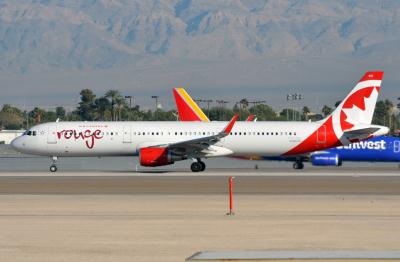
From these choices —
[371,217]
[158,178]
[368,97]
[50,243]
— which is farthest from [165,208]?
[368,97]

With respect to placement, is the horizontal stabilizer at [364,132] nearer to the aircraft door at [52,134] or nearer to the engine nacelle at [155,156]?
the engine nacelle at [155,156]

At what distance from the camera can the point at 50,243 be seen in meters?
22.7

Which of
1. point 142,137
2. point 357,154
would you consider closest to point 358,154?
point 357,154

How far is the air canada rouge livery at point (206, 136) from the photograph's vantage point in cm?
6303

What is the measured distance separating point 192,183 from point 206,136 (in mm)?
14842

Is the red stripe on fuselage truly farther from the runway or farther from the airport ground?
the airport ground

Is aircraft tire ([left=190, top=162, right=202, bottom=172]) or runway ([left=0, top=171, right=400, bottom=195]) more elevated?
aircraft tire ([left=190, top=162, right=202, bottom=172])

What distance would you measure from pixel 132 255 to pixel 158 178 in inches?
1298

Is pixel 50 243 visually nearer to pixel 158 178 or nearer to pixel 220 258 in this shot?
pixel 220 258

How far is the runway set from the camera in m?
42.6

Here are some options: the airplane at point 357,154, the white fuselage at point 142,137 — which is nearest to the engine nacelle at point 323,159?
the airplane at point 357,154

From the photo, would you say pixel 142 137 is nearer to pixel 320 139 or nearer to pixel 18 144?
pixel 18 144

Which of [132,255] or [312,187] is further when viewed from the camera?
[312,187]

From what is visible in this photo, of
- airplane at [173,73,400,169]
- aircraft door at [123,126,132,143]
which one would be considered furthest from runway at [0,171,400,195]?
airplane at [173,73,400,169]
